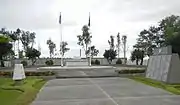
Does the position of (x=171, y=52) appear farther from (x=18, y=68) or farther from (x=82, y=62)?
(x=82, y=62)

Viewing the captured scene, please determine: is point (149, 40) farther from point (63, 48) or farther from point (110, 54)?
point (63, 48)

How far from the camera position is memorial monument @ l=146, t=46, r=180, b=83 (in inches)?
1045

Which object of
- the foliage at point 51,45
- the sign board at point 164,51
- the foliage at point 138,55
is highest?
the foliage at point 51,45

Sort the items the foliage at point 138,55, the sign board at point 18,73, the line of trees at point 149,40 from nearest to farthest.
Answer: the sign board at point 18,73
the line of trees at point 149,40
the foliage at point 138,55

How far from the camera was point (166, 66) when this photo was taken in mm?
27594

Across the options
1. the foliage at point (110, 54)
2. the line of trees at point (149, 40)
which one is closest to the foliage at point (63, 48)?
the foliage at point (110, 54)

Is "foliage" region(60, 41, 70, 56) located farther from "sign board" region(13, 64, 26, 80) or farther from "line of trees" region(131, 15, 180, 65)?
"sign board" region(13, 64, 26, 80)

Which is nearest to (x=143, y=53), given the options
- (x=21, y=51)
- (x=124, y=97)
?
(x=21, y=51)

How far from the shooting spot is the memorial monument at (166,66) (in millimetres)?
26539

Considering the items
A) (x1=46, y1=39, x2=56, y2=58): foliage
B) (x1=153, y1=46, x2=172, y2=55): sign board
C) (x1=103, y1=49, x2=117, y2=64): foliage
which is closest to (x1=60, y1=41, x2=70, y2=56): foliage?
(x1=46, y1=39, x2=56, y2=58): foliage

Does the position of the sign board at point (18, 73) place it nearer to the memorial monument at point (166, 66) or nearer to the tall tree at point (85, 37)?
the memorial monument at point (166, 66)

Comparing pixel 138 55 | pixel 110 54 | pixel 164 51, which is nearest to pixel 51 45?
pixel 110 54

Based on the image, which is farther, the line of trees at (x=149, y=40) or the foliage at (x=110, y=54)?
the foliage at (x=110, y=54)

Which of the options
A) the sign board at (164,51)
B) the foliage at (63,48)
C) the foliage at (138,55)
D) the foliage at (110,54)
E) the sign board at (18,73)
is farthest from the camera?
the foliage at (63,48)
